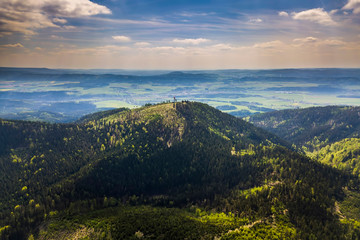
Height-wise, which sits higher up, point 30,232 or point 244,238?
point 244,238

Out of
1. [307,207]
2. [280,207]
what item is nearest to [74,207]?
[280,207]

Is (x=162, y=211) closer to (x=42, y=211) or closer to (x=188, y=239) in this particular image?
(x=188, y=239)

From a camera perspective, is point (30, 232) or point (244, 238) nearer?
point (244, 238)

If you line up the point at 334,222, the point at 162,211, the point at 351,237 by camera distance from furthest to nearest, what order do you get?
the point at 162,211 → the point at 334,222 → the point at 351,237

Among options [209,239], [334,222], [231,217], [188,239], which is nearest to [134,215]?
[188,239]

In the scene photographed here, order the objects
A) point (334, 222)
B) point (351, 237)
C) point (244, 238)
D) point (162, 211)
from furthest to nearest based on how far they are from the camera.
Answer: point (162, 211)
point (334, 222)
point (351, 237)
point (244, 238)

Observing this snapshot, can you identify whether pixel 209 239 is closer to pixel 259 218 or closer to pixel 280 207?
pixel 259 218

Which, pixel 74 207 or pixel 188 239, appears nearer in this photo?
pixel 188 239

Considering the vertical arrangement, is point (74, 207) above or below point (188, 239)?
below

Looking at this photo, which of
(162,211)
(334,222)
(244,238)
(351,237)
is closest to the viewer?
(244,238)
